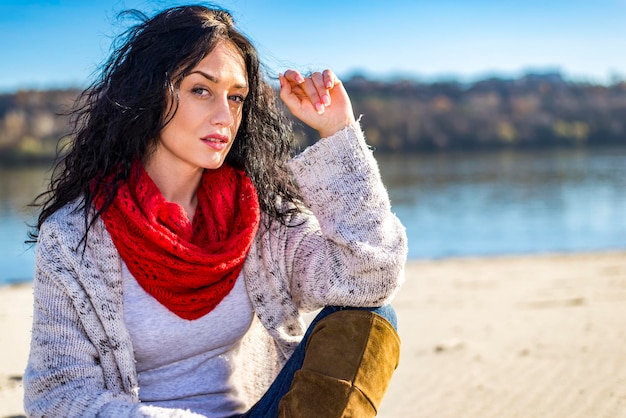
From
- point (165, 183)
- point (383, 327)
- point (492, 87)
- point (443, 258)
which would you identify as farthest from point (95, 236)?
point (492, 87)

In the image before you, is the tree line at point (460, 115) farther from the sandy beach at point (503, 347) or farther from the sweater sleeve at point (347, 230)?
the sweater sleeve at point (347, 230)

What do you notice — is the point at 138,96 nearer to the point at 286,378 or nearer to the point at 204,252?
the point at 204,252

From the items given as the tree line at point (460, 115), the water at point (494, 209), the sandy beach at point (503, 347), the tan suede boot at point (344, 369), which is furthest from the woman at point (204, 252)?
the tree line at point (460, 115)

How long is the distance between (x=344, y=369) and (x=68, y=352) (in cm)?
63

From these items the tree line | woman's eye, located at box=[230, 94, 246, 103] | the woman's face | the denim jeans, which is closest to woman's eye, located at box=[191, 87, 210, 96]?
the woman's face

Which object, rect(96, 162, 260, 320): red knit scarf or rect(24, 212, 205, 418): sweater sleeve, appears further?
rect(96, 162, 260, 320): red knit scarf

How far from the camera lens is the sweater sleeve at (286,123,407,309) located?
1710 mm

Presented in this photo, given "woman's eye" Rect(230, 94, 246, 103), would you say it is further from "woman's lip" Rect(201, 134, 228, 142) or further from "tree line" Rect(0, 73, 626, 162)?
"tree line" Rect(0, 73, 626, 162)

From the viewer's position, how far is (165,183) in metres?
1.88

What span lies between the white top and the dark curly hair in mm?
268

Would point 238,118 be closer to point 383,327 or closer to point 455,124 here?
point 383,327

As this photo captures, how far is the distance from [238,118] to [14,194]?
15585 mm

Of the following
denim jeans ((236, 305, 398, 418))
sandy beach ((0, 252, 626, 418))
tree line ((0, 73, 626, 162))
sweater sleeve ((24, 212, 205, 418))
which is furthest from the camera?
tree line ((0, 73, 626, 162))

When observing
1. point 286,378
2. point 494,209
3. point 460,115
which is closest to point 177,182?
point 286,378
